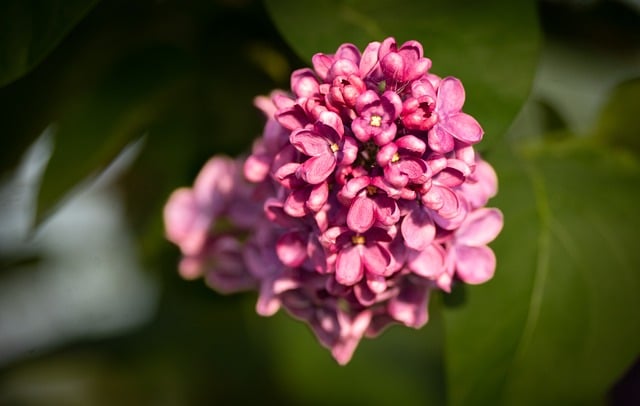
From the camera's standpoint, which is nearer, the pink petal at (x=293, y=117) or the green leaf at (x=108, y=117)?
the pink petal at (x=293, y=117)

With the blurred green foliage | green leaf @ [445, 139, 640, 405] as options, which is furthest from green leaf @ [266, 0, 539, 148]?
green leaf @ [445, 139, 640, 405]

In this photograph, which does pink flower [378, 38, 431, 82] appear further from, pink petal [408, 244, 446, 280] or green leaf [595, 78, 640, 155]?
green leaf [595, 78, 640, 155]

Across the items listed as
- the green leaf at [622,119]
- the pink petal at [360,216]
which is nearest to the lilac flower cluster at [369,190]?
the pink petal at [360,216]

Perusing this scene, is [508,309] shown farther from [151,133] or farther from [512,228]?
[151,133]

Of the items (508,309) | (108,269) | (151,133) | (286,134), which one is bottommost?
(108,269)

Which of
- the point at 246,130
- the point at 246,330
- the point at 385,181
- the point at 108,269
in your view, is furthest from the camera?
the point at 108,269

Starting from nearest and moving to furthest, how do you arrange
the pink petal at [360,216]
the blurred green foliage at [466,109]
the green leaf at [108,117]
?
1. the pink petal at [360,216]
2. the blurred green foliage at [466,109]
3. the green leaf at [108,117]

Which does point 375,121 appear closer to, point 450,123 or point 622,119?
point 450,123

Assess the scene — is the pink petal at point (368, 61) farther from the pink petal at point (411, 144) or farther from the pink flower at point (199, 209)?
the pink flower at point (199, 209)

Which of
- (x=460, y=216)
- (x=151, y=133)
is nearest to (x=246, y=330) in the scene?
(x=151, y=133)
